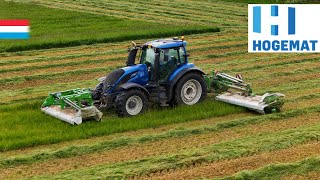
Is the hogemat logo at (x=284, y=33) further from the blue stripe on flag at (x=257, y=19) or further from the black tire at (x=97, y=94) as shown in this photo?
the black tire at (x=97, y=94)

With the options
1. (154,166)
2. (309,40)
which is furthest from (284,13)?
(154,166)

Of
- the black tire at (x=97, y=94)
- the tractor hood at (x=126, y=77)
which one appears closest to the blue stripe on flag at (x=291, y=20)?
the tractor hood at (x=126, y=77)

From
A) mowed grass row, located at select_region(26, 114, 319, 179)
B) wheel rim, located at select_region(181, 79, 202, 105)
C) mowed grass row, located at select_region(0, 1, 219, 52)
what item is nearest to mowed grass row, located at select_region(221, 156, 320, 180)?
mowed grass row, located at select_region(26, 114, 319, 179)

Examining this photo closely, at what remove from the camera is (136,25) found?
87.2 feet

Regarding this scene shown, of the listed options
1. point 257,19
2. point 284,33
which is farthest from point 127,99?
point 257,19

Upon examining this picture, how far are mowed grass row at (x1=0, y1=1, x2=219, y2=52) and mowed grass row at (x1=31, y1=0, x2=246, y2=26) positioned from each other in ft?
5.74

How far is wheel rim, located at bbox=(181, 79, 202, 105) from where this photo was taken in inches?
513

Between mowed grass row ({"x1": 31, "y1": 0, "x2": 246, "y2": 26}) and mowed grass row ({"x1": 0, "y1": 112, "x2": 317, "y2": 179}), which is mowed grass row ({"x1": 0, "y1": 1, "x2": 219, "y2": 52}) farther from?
mowed grass row ({"x1": 0, "y1": 112, "x2": 317, "y2": 179})

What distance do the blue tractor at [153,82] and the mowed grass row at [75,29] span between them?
30.9ft

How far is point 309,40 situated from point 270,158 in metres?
13.2

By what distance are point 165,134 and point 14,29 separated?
55.6 ft

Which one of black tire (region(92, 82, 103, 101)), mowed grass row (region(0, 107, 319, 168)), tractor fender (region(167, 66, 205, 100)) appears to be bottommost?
mowed grass row (region(0, 107, 319, 168))

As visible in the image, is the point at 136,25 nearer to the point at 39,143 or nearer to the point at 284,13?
the point at 284,13

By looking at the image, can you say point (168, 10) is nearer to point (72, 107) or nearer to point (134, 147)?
point (72, 107)
